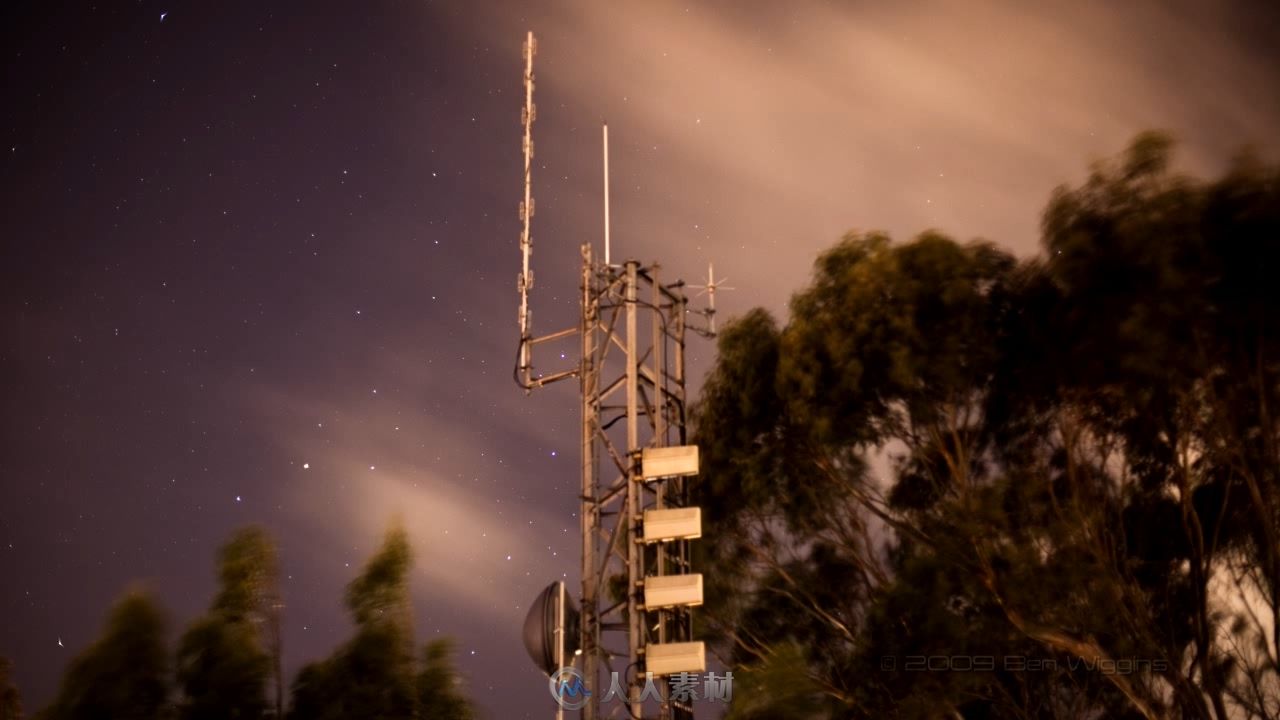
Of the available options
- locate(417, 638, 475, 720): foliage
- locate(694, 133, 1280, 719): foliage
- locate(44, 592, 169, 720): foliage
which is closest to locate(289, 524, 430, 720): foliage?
locate(417, 638, 475, 720): foliage

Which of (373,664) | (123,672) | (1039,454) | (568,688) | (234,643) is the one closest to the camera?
(123,672)

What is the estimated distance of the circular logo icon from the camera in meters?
12.8

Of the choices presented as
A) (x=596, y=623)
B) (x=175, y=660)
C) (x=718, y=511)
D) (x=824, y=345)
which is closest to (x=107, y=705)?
(x=175, y=660)

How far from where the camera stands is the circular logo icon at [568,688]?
42.0ft

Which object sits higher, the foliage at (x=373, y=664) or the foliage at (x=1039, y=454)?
the foliage at (x=1039, y=454)

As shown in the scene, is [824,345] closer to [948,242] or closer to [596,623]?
[948,242]

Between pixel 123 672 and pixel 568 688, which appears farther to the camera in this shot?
pixel 568 688

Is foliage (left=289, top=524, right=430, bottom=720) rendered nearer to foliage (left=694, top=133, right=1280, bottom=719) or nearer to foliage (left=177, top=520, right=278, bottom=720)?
foliage (left=177, top=520, right=278, bottom=720)

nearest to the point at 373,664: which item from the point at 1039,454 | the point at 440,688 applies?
the point at 440,688

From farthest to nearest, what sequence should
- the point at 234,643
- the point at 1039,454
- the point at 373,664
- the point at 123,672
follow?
the point at 1039,454 < the point at 373,664 < the point at 234,643 < the point at 123,672

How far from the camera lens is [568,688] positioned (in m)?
13.1

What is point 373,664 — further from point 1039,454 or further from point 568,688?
point 1039,454
